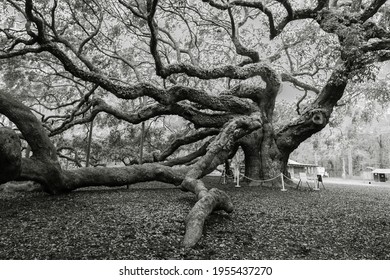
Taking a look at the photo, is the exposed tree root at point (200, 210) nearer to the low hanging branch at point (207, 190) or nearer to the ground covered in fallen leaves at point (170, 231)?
the low hanging branch at point (207, 190)

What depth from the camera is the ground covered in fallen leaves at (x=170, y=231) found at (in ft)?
11.8

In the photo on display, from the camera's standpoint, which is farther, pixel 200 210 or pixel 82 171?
pixel 82 171

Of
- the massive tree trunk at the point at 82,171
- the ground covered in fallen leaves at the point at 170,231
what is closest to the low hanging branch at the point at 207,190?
the massive tree trunk at the point at 82,171

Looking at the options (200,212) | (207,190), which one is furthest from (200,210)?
(207,190)

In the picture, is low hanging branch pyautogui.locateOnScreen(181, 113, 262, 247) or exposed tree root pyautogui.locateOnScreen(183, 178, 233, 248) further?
low hanging branch pyautogui.locateOnScreen(181, 113, 262, 247)

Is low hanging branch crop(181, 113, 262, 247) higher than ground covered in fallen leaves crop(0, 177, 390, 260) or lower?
higher

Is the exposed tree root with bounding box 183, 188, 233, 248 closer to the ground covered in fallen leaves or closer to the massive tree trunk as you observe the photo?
the massive tree trunk

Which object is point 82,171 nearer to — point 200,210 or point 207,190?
point 207,190

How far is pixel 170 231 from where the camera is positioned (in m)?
4.33

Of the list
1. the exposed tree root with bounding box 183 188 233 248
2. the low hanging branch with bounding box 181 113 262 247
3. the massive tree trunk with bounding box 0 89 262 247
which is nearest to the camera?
the exposed tree root with bounding box 183 188 233 248

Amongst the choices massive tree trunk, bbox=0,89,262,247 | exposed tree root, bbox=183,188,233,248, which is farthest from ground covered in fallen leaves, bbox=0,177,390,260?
massive tree trunk, bbox=0,89,262,247

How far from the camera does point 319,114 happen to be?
10.7 meters

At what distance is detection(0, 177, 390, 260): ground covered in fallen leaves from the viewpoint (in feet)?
11.8

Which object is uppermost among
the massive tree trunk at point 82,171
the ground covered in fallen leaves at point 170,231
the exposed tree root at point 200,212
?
the massive tree trunk at point 82,171
